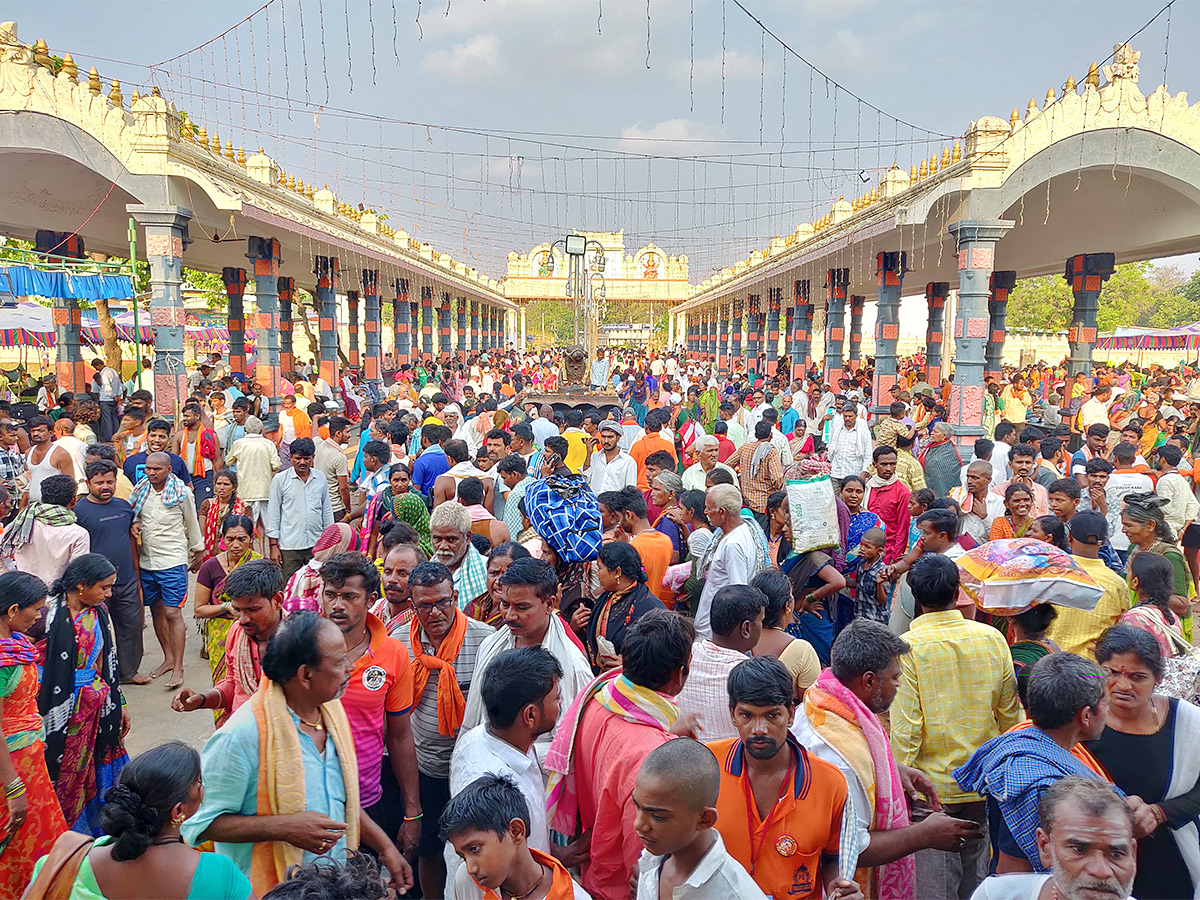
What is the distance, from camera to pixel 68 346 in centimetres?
1394

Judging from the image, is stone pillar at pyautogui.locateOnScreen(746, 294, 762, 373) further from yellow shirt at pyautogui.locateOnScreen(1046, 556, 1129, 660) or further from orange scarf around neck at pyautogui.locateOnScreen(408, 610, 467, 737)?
orange scarf around neck at pyautogui.locateOnScreen(408, 610, 467, 737)

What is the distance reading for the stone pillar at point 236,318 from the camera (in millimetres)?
19078

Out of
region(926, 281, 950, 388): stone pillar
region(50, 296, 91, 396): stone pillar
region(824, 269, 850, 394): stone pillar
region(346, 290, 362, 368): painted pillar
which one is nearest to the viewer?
region(50, 296, 91, 396): stone pillar

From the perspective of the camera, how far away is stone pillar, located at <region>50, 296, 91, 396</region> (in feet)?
44.8

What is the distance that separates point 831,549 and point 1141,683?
2.12 meters

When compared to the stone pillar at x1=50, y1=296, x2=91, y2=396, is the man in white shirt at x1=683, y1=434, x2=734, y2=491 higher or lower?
lower

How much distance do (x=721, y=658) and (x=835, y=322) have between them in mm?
17596

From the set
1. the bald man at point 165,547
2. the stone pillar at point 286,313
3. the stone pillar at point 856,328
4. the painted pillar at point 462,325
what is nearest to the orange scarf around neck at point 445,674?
the bald man at point 165,547

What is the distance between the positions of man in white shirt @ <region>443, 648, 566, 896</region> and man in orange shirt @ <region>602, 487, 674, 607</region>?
187 cm

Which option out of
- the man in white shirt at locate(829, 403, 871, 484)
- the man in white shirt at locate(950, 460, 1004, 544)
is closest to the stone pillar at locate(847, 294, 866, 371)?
the man in white shirt at locate(829, 403, 871, 484)

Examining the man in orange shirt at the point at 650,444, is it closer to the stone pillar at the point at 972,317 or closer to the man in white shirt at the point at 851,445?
the man in white shirt at the point at 851,445

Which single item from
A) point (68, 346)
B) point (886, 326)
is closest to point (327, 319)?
point (68, 346)

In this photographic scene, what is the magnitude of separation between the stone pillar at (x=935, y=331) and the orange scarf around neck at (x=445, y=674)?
15.7 metres

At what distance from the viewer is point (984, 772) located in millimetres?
2283
